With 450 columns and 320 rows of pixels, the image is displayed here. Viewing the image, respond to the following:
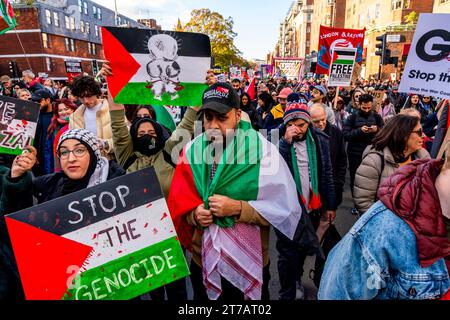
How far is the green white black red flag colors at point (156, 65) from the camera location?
2.87 metres

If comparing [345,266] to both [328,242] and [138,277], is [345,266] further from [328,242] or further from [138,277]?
[328,242]

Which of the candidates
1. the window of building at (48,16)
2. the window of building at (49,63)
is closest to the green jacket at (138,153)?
the window of building at (49,63)

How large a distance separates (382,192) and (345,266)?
39cm

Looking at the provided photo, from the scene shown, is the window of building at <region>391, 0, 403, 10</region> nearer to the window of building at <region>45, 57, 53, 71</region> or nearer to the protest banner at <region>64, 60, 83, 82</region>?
the protest banner at <region>64, 60, 83, 82</region>

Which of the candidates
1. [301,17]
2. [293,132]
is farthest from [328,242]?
[301,17]

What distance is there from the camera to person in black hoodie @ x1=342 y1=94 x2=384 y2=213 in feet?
16.6

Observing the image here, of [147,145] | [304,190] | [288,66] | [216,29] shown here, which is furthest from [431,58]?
[216,29]

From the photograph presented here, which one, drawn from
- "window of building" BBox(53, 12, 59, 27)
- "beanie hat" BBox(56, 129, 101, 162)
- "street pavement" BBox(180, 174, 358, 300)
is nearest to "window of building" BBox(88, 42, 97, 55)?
"window of building" BBox(53, 12, 59, 27)

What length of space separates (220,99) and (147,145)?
960 mm

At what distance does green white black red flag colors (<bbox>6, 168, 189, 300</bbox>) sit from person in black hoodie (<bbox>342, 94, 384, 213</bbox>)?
4.15 metres

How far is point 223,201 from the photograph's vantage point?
6.73 ft

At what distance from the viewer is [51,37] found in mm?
44125
